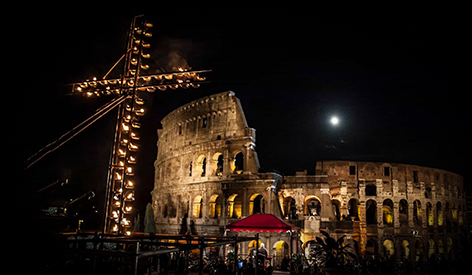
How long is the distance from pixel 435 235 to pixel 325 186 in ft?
62.5

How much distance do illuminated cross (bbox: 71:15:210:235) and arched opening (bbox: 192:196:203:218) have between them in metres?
16.4

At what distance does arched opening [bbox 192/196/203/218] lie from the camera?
28.8 metres

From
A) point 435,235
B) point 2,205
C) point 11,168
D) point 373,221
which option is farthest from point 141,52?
point 435,235

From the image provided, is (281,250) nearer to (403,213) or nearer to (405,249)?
(405,249)

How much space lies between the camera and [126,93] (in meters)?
12.5

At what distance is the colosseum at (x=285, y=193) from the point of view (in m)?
25.0

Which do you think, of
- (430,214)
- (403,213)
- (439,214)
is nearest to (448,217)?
(439,214)

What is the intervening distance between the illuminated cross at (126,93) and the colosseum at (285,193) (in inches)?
526

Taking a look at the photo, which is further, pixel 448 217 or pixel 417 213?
pixel 448 217

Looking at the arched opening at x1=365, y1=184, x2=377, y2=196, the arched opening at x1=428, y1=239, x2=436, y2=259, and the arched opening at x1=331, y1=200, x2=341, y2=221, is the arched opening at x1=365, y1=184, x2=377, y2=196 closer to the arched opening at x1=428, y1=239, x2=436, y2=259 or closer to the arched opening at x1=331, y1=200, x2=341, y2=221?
the arched opening at x1=331, y1=200, x2=341, y2=221

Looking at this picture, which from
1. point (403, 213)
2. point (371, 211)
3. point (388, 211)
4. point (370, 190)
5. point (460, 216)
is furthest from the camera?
point (460, 216)

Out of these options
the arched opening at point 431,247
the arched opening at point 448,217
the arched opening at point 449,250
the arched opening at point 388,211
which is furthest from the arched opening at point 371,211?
the arched opening at point 449,250

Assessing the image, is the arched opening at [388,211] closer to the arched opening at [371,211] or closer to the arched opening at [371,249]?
the arched opening at [371,211]

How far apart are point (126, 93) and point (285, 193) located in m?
17.1
